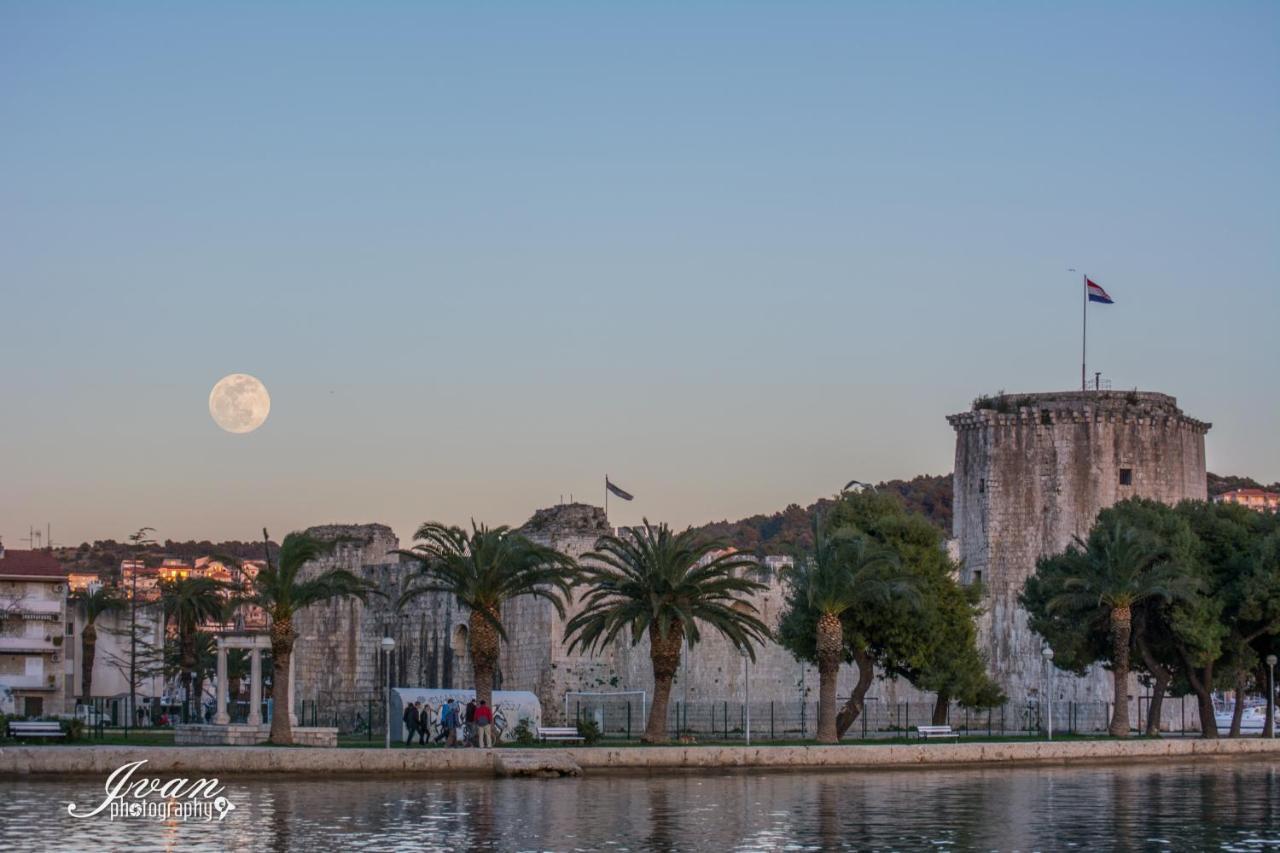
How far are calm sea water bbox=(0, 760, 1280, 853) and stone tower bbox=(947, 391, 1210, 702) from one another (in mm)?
19113

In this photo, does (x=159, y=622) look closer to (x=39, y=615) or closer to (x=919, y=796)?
(x=39, y=615)

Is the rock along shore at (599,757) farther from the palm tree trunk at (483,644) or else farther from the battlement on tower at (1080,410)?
the battlement on tower at (1080,410)

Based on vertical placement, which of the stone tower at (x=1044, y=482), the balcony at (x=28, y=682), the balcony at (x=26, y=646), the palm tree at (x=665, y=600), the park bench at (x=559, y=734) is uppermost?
the stone tower at (x=1044, y=482)

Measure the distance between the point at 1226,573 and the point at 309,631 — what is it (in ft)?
86.4

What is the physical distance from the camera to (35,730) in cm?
3300

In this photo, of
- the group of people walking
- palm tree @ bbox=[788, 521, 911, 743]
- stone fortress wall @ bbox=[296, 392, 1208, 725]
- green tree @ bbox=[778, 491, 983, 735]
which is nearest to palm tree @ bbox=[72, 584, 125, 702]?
stone fortress wall @ bbox=[296, 392, 1208, 725]

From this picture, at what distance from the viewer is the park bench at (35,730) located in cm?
3281

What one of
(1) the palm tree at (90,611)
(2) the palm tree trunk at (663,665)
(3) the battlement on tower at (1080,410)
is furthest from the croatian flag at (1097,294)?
(1) the palm tree at (90,611)

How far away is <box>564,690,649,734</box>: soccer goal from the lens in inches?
1754

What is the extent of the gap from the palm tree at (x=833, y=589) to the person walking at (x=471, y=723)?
6878mm

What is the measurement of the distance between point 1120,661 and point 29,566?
43.5 meters

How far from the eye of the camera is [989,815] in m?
23.1

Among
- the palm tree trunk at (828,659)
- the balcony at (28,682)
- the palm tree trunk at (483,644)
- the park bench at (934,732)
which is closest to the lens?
the palm tree trunk at (483,644)

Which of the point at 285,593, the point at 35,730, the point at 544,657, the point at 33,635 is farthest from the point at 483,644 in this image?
the point at 33,635
